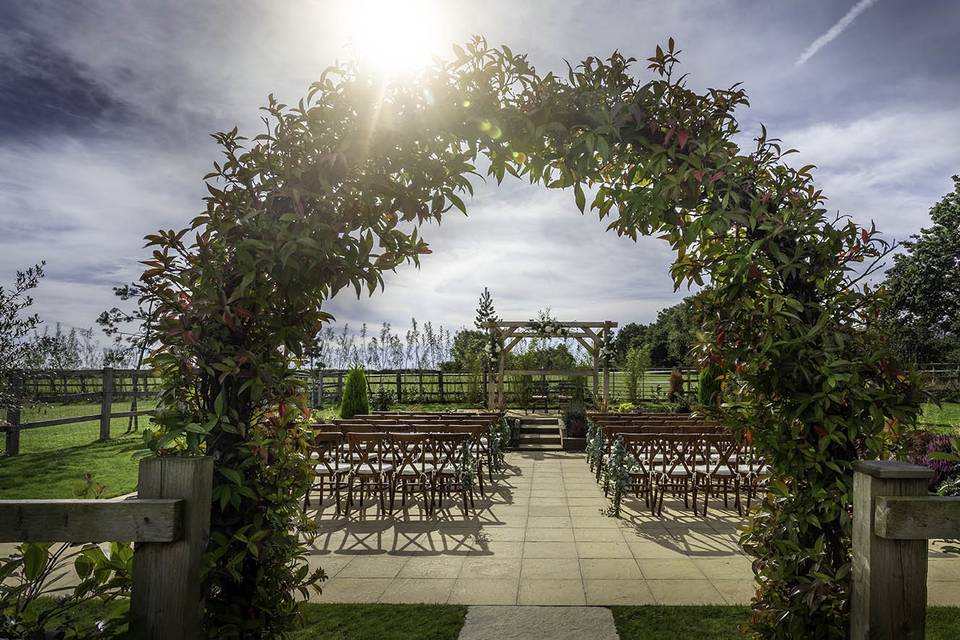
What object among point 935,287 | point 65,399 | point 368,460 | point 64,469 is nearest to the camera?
point 368,460

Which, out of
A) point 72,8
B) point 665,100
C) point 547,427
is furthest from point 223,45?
point 547,427

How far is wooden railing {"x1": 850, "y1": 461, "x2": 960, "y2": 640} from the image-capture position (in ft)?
5.72

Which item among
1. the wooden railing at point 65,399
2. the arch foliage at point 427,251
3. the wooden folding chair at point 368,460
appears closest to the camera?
the arch foliage at point 427,251

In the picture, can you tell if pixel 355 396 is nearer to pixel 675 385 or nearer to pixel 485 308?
pixel 675 385

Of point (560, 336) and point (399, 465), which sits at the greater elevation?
point (560, 336)

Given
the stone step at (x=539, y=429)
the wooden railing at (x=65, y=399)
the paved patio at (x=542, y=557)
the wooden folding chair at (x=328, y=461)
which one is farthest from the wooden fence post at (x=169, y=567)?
the stone step at (x=539, y=429)

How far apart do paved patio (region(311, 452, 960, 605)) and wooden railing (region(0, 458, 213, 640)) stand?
6.25 ft

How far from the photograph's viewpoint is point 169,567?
1.77 m

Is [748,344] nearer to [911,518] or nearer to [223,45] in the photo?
[911,518]

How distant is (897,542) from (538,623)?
1.90 meters

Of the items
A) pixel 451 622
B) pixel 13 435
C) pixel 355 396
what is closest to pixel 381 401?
pixel 355 396

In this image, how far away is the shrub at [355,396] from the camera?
40.5 ft

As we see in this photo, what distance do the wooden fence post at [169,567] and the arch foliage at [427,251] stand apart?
0.13m

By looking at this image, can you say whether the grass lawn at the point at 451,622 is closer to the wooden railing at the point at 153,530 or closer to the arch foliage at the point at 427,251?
the arch foliage at the point at 427,251
